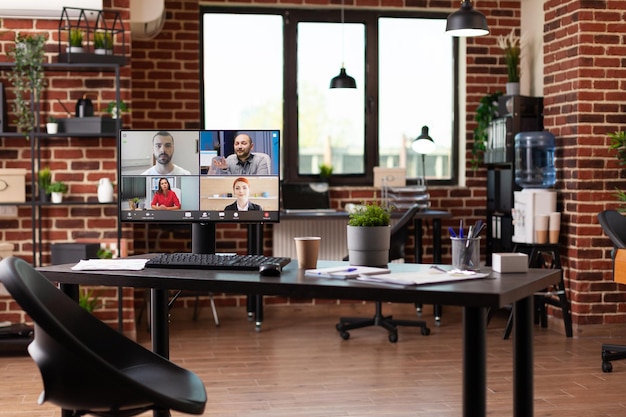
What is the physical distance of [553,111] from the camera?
21.6ft

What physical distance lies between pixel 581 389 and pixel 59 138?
3645 mm

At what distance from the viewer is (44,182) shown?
5.84 m

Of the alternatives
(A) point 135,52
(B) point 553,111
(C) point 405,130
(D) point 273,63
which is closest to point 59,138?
(A) point 135,52

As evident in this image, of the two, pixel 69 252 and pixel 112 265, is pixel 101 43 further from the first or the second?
pixel 112 265

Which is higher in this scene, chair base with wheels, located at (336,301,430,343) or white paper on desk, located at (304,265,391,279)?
white paper on desk, located at (304,265,391,279)

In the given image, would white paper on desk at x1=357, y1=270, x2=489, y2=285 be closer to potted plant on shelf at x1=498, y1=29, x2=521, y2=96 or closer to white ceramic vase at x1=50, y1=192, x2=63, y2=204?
white ceramic vase at x1=50, y1=192, x2=63, y2=204

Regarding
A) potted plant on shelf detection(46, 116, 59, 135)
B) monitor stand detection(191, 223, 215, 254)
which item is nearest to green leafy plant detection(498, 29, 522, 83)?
potted plant on shelf detection(46, 116, 59, 135)

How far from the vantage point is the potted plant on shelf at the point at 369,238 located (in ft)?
10.5

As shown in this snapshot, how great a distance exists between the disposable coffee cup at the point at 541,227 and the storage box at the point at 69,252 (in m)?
3.03

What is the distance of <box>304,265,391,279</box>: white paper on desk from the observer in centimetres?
287

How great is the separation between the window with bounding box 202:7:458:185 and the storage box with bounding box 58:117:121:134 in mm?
1592

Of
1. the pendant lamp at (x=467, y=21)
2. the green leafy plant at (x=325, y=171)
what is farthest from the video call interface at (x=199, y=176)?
the green leafy plant at (x=325, y=171)

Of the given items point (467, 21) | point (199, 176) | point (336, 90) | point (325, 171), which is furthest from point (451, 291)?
point (336, 90)

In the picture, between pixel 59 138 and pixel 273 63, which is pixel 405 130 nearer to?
pixel 273 63
